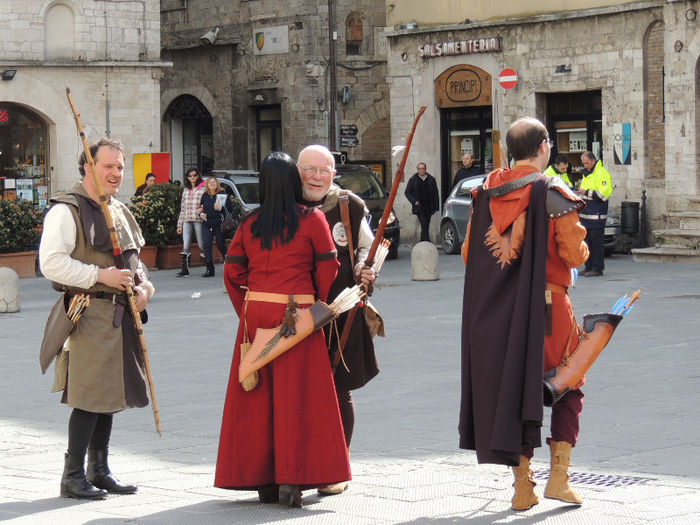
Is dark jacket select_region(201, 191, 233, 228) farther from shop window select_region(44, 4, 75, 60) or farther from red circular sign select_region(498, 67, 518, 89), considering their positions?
shop window select_region(44, 4, 75, 60)

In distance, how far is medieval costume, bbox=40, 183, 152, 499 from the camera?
720 cm

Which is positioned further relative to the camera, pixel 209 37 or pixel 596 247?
pixel 209 37

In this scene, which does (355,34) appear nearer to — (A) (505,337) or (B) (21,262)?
(B) (21,262)

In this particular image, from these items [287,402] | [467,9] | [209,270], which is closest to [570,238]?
[287,402]

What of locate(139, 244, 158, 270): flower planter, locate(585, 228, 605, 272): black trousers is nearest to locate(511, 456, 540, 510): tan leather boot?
locate(585, 228, 605, 272): black trousers

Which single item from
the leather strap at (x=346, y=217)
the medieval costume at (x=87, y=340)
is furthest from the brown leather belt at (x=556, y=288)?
the medieval costume at (x=87, y=340)

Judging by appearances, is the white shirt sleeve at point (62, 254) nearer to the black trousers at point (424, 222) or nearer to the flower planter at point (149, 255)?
the flower planter at point (149, 255)

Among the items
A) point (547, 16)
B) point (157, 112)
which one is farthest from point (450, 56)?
point (157, 112)

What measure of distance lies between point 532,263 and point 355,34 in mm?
31666

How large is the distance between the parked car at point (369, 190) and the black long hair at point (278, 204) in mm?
19299

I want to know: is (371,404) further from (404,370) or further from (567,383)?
(567,383)

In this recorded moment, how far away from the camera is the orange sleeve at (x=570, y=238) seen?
671 cm

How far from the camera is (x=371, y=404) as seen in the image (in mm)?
10414

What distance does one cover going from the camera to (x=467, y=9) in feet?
103
